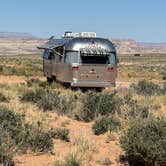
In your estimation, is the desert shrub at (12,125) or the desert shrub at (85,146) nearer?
the desert shrub at (85,146)

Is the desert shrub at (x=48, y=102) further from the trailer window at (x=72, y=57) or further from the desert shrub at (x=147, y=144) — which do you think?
the desert shrub at (x=147, y=144)

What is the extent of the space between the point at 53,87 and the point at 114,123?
10.8 metres

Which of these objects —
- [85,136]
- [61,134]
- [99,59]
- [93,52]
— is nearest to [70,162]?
[85,136]

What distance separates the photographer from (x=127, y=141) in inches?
332

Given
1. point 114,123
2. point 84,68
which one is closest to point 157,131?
point 114,123

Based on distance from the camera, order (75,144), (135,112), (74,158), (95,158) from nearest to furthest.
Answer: (74,158) → (95,158) → (75,144) → (135,112)

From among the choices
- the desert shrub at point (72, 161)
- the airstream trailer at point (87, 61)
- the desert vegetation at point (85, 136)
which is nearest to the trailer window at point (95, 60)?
the airstream trailer at point (87, 61)

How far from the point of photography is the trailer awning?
21.1m

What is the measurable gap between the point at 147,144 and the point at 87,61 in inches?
544

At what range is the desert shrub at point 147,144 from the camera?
7869mm

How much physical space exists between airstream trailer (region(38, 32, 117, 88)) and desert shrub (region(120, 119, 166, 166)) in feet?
40.8

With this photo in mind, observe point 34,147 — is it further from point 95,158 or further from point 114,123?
point 114,123

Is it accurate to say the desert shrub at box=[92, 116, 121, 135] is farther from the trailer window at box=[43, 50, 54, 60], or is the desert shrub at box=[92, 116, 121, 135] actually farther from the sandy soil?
the trailer window at box=[43, 50, 54, 60]

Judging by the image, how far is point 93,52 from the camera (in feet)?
69.3
